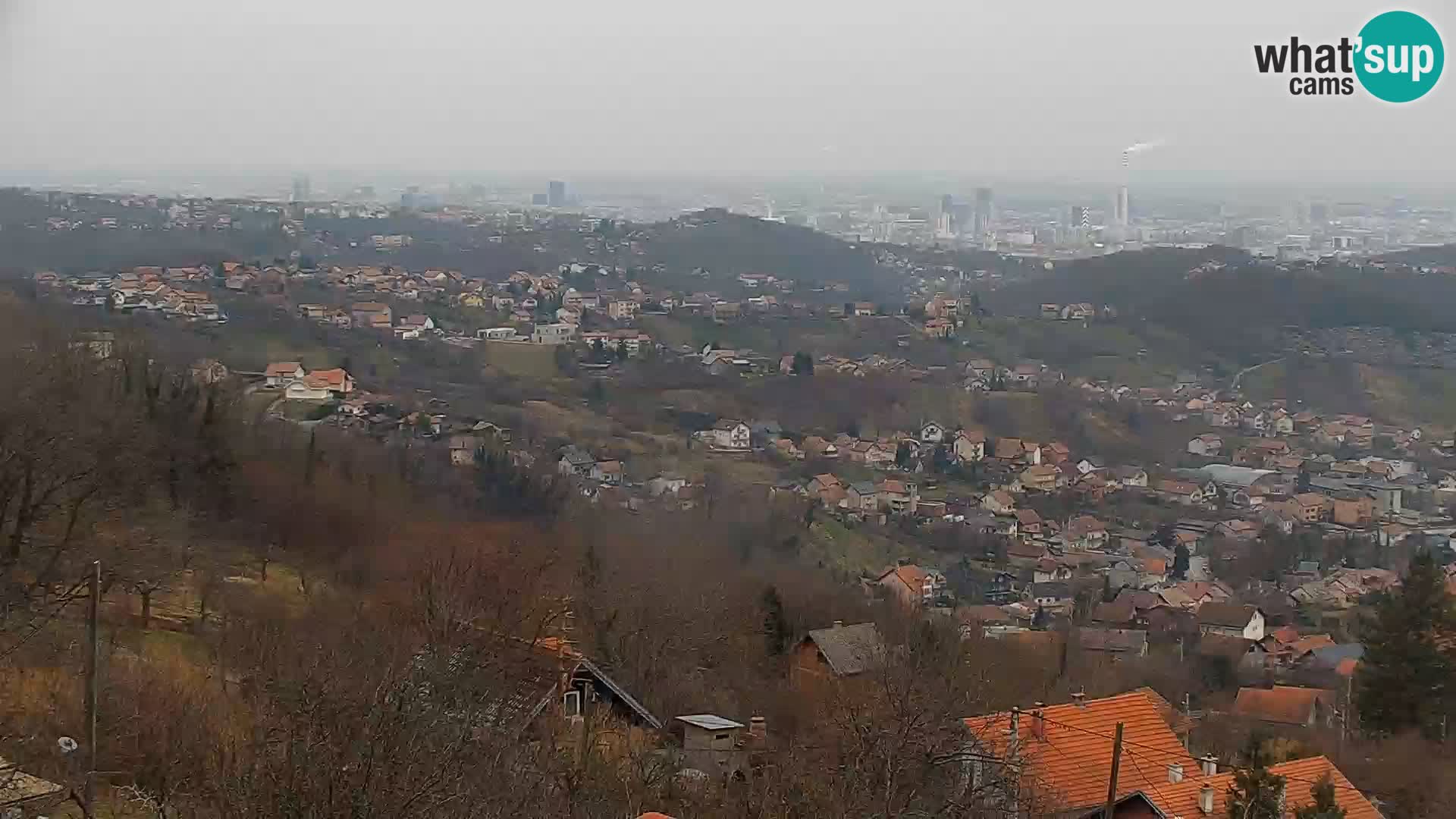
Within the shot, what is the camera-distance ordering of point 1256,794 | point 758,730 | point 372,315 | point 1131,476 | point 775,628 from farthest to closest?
point 372,315 < point 1131,476 < point 775,628 < point 758,730 < point 1256,794

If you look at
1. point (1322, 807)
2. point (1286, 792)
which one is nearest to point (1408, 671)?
point (1286, 792)

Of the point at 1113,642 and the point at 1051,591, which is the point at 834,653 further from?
the point at 1051,591

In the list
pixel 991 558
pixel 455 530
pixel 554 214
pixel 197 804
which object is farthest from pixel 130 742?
pixel 554 214

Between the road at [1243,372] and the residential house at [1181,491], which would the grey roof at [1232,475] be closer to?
the residential house at [1181,491]

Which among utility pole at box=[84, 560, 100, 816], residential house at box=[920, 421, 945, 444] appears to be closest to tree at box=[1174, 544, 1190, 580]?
residential house at box=[920, 421, 945, 444]

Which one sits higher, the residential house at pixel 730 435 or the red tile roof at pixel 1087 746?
the red tile roof at pixel 1087 746

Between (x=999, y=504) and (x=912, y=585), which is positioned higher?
(x=912, y=585)

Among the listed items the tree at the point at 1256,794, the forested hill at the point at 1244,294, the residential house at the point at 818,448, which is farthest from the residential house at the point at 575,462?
the tree at the point at 1256,794
